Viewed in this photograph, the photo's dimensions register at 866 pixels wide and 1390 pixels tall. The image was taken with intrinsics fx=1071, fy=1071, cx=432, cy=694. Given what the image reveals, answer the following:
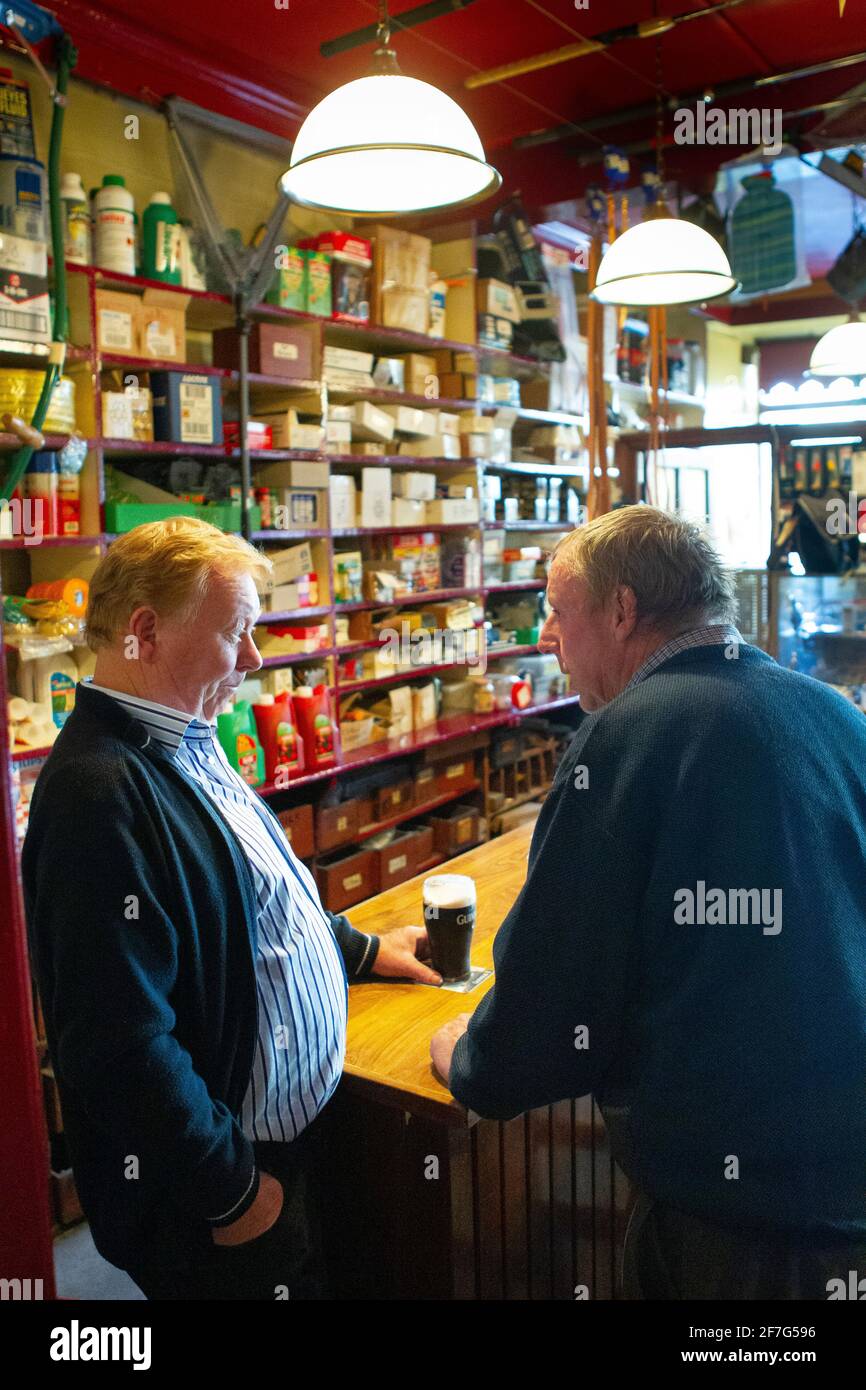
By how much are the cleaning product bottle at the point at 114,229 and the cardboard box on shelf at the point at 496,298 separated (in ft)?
7.08

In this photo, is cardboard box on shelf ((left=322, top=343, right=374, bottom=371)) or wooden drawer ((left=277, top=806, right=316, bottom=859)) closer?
wooden drawer ((left=277, top=806, right=316, bottom=859))

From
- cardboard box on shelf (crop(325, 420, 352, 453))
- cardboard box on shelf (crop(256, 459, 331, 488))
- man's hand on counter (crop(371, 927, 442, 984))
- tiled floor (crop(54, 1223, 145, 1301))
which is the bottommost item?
tiled floor (crop(54, 1223, 145, 1301))

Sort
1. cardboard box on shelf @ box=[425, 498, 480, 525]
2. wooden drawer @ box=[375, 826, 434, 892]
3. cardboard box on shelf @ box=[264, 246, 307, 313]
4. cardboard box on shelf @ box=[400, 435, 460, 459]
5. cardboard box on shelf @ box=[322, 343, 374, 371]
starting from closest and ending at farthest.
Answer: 1. cardboard box on shelf @ box=[264, 246, 307, 313]
2. cardboard box on shelf @ box=[322, 343, 374, 371]
3. wooden drawer @ box=[375, 826, 434, 892]
4. cardboard box on shelf @ box=[400, 435, 460, 459]
5. cardboard box on shelf @ box=[425, 498, 480, 525]

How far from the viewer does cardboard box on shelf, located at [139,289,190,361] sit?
11.6 feet

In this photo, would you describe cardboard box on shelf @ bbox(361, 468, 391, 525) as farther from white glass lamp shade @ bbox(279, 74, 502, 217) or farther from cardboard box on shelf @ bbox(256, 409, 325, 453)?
white glass lamp shade @ bbox(279, 74, 502, 217)

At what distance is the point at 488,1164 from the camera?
1.76 metres

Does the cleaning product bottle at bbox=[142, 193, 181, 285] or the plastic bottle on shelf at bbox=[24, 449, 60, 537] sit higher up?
the cleaning product bottle at bbox=[142, 193, 181, 285]

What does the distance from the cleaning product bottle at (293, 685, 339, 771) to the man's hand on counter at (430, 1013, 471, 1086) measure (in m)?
2.65

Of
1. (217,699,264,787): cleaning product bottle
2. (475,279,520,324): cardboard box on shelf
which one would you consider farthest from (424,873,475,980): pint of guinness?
(475,279,520,324): cardboard box on shelf

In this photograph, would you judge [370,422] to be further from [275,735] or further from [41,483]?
[41,483]

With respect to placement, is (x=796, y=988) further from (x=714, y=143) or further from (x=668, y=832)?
(x=714, y=143)

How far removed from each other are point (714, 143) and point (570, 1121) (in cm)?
405

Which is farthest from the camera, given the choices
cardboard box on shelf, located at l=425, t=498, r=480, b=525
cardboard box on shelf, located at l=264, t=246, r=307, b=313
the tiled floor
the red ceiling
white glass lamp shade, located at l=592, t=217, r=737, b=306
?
cardboard box on shelf, located at l=425, t=498, r=480, b=525
